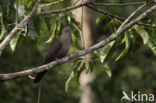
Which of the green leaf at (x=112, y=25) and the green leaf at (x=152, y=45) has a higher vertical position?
the green leaf at (x=112, y=25)

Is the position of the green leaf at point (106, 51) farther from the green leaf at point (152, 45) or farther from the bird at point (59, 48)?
the bird at point (59, 48)

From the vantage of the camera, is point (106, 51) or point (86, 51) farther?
point (106, 51)

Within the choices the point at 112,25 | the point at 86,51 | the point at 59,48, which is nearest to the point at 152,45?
the point at 112,25

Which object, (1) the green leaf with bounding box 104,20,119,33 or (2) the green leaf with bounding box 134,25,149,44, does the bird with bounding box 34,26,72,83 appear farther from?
A: (2) the green leaf with bounding box 134,25,149,44

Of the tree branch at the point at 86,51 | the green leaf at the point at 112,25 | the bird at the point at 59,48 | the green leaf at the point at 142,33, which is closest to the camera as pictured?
the tree branch at the point at 86,51

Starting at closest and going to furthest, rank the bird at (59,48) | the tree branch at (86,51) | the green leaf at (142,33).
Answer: the tree branch at (86,51)
the green leaf at (142,33)
the bird at (59,48)

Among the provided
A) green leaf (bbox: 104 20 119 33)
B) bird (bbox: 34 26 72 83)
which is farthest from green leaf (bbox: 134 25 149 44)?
bird (bbox: 34 26 72 83)

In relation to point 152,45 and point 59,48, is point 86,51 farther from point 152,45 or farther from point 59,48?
point 59,48

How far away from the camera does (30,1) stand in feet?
15.5

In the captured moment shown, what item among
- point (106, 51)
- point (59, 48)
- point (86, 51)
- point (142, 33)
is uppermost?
point (142, 33)

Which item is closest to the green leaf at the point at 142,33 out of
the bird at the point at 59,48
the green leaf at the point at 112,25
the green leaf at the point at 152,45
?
the green leaf at the point at 152,45

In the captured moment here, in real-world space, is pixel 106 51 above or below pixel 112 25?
below

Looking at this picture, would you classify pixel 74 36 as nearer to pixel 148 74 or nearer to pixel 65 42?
pixel 65 42

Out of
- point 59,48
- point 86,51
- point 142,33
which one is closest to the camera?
point 86,51
